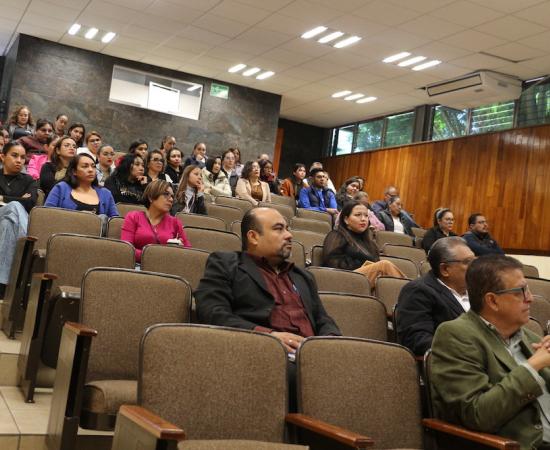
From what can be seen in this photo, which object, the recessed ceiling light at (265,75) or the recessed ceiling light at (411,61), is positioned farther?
the recessed ceiling light at (265,75)

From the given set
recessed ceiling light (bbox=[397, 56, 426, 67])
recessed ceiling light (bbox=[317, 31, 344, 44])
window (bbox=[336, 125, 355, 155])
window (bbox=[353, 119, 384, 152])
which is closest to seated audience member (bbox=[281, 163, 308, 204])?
recessed ceiling light (bbox=[317, 31, 344, 44])

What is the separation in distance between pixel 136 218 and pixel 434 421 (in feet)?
7.86

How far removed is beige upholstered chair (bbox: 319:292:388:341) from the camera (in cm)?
305

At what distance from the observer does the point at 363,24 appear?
7.90 metres

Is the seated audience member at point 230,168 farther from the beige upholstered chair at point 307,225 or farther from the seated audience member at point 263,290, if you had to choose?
the seated audience member at point 263,290

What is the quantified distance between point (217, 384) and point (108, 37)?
29.2 feet

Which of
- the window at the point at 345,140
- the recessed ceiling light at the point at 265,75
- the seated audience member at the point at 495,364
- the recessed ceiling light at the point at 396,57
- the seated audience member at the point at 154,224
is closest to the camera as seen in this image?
the seated audience member at the point at 495,364

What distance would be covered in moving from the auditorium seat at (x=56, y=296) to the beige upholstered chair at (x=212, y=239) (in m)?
1.09

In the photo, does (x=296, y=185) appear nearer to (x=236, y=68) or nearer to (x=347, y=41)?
(x=347, y=41)

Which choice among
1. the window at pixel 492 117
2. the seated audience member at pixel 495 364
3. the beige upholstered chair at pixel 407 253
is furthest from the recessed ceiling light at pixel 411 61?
the seated audience member at pixel 495 364

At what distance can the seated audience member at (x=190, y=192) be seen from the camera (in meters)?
5.71

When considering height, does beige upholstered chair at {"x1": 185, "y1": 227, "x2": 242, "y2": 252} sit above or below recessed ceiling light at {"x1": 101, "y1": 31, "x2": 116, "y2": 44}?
below

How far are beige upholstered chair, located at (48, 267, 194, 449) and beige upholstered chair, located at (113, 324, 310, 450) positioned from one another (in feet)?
1.00

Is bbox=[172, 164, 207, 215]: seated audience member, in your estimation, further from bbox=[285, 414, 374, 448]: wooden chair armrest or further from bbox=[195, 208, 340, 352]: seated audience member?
bbox=[285, 414, 374, 448]: wooden chair armrest
